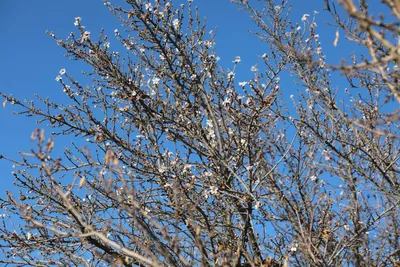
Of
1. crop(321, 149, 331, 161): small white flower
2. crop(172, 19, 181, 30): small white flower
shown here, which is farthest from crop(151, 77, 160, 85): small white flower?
crop(321, 149, 331, 161): small white flower

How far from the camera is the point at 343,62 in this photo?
176 cm

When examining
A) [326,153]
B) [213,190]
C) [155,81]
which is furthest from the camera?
[326,153]

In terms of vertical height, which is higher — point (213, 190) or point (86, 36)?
point (86, 36)

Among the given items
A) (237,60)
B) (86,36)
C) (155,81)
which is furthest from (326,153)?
(86,36)

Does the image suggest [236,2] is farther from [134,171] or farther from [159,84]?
[134,171]

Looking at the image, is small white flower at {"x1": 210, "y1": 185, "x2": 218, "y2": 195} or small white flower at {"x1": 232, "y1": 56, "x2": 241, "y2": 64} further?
small white flower at {"x1": 232, "y1": 56, "x2": 241, "y2": 64}

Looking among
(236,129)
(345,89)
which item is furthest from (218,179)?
(345,89)

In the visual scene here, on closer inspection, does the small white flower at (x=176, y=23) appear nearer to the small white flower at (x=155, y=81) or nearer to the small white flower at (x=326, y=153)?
the small white flower at (x=155, y=81)

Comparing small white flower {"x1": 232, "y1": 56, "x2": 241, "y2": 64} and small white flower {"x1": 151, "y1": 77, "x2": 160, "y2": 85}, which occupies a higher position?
small white flower {"x1": 232, "y1": 56, "x2": 241, "y2": 64}

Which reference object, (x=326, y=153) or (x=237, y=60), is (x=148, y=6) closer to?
(x=237, y=60)

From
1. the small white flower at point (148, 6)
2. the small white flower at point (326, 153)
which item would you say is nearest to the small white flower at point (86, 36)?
the small white flower at point (148, 6)

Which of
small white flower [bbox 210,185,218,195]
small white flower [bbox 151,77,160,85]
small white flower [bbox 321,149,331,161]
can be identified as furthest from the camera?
small white flower [bbox 321,149,331,161]

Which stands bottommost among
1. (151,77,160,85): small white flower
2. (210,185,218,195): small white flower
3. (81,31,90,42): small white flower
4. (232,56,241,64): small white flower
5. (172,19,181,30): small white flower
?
(210,185,218,195): small white flower

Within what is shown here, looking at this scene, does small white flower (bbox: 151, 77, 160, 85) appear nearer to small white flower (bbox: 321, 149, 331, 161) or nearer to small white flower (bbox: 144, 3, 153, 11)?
small white flower (bbox: 144, 3, 153, 11)
